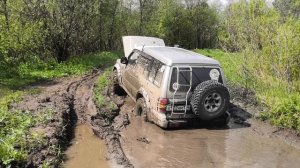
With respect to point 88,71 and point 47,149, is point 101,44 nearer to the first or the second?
point 88,71

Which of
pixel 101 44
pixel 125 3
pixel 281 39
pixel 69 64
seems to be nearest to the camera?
pixel 281 39

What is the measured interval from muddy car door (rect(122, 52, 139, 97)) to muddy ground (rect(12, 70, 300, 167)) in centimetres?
59

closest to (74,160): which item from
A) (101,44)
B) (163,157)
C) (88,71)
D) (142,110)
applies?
(163,157)

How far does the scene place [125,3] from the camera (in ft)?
124

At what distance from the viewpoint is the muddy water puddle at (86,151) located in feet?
25.2

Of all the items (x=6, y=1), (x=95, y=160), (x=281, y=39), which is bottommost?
(x=95, y=160)

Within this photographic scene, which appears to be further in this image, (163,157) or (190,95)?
(190,95)

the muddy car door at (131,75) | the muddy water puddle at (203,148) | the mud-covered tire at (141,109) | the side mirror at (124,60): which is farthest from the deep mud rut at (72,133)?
the side mirror at (124,60)

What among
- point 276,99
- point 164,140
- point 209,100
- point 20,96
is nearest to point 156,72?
point 209,100

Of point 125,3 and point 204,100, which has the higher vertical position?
point 125,3

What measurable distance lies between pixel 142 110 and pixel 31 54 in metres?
11.4

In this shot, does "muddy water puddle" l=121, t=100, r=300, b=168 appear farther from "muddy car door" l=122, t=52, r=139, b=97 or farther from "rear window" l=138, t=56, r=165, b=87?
"muddy car door" l=122, t=52, r=139, b=97

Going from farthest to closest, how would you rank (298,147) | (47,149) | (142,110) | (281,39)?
(281,39) → (142,110) → (298,147) → (47,149)

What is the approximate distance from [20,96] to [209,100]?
603cm
